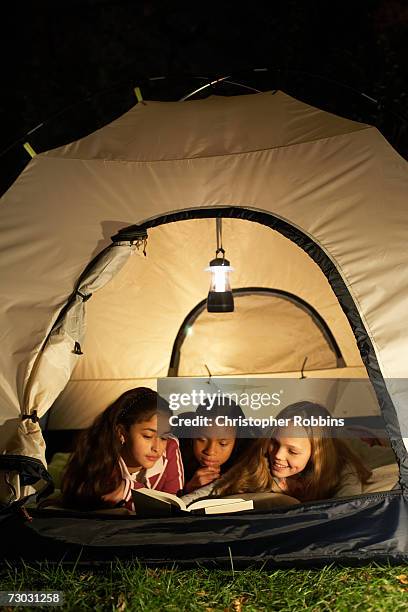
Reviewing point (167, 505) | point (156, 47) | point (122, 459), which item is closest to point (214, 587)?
point (167, 505)

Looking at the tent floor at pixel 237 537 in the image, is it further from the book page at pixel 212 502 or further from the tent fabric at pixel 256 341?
the tent fabric at pixel 256 341

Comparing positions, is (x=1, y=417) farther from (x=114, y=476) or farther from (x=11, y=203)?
(x=11, y=203)

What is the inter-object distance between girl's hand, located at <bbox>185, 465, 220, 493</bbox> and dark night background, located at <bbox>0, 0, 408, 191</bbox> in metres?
8.51

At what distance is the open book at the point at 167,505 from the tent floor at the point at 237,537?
0.37 feet

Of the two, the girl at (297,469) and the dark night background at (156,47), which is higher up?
the dark night background at (156,47)

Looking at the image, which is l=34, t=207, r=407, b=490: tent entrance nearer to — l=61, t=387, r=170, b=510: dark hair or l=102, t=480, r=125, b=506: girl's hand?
l=61, t=387, r=170, b=510: dark hair

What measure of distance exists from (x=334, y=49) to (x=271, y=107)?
339 inches

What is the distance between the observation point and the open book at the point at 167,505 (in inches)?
110

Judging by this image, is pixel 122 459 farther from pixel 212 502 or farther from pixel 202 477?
pixel 212 502

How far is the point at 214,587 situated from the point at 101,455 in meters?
0.89

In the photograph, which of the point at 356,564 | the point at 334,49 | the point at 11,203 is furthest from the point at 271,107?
the point at 334,49

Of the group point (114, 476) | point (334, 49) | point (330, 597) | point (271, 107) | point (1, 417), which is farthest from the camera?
point (334, 49)

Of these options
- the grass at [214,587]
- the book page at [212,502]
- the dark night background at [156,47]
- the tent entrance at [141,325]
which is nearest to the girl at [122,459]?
the book page at [212,502]

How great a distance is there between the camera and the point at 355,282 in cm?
286
